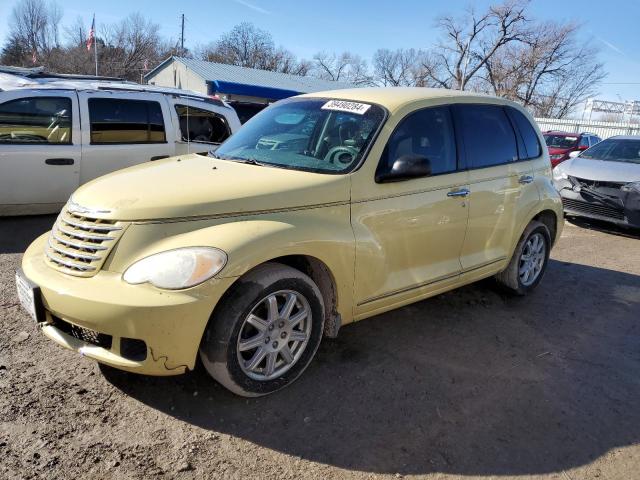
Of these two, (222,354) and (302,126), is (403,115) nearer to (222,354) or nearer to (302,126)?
(302,126)

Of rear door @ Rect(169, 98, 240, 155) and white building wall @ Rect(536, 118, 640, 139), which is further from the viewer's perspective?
white building wall @ Rect(536, 118, 640, 139)

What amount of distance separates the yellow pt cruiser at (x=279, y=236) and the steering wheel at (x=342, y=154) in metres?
0.01

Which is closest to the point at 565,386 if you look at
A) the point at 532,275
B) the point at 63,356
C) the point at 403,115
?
the point at 532,275

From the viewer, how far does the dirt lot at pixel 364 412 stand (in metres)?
2.56

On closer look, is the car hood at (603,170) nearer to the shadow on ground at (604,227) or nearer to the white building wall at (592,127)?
the shadow on ground at (604,227)

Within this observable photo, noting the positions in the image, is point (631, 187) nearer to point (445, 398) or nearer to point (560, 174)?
point (560, 174)

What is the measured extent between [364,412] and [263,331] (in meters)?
0.76

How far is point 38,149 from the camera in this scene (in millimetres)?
6062

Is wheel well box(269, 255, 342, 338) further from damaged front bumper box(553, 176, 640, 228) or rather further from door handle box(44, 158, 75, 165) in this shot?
damaged front bumper box(553, 176, 640, 228)

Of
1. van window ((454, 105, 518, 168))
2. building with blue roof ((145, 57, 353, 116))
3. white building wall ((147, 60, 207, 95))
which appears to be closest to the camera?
van window ((454, 105, 518, 168))

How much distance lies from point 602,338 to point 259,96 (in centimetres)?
2384

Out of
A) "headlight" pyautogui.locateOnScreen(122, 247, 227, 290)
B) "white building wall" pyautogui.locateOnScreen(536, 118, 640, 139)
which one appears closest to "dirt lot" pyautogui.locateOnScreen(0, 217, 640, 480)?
"headlight" pyautogui.locateOnScreen(122, 247, 227, 290)

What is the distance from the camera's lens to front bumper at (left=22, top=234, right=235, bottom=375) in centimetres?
254

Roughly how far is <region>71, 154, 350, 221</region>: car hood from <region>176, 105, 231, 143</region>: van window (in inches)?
151
